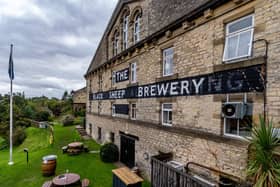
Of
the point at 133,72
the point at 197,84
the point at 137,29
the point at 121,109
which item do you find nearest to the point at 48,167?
the point at 121,109

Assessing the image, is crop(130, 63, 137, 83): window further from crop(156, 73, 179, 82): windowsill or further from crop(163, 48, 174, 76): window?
crop(163, 48, 174, 76): window

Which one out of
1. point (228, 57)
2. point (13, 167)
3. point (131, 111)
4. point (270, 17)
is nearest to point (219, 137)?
point (228, 57)

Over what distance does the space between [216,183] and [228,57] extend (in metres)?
3.97

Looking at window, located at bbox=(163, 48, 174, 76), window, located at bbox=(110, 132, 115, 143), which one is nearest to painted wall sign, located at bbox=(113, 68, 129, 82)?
window, located at bbox=(163, 48, 174, 76)

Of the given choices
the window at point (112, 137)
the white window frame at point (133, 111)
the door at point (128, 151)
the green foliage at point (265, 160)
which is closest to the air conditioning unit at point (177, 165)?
the green foliage at point (265, 160)

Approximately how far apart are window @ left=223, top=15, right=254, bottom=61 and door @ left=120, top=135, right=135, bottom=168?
8.01 meters

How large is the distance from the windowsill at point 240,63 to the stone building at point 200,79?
3 cm

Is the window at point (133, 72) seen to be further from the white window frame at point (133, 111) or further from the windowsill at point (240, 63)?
the windowsill at point (240, 63)

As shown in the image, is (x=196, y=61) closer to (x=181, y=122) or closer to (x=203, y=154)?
(x=181, y=122)

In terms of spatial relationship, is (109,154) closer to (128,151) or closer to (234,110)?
(128,151)

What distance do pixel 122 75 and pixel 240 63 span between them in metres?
9.12

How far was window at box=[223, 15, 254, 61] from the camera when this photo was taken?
541cm

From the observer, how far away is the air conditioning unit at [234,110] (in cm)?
535

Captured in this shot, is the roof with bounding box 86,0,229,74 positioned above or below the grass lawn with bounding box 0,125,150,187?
above
